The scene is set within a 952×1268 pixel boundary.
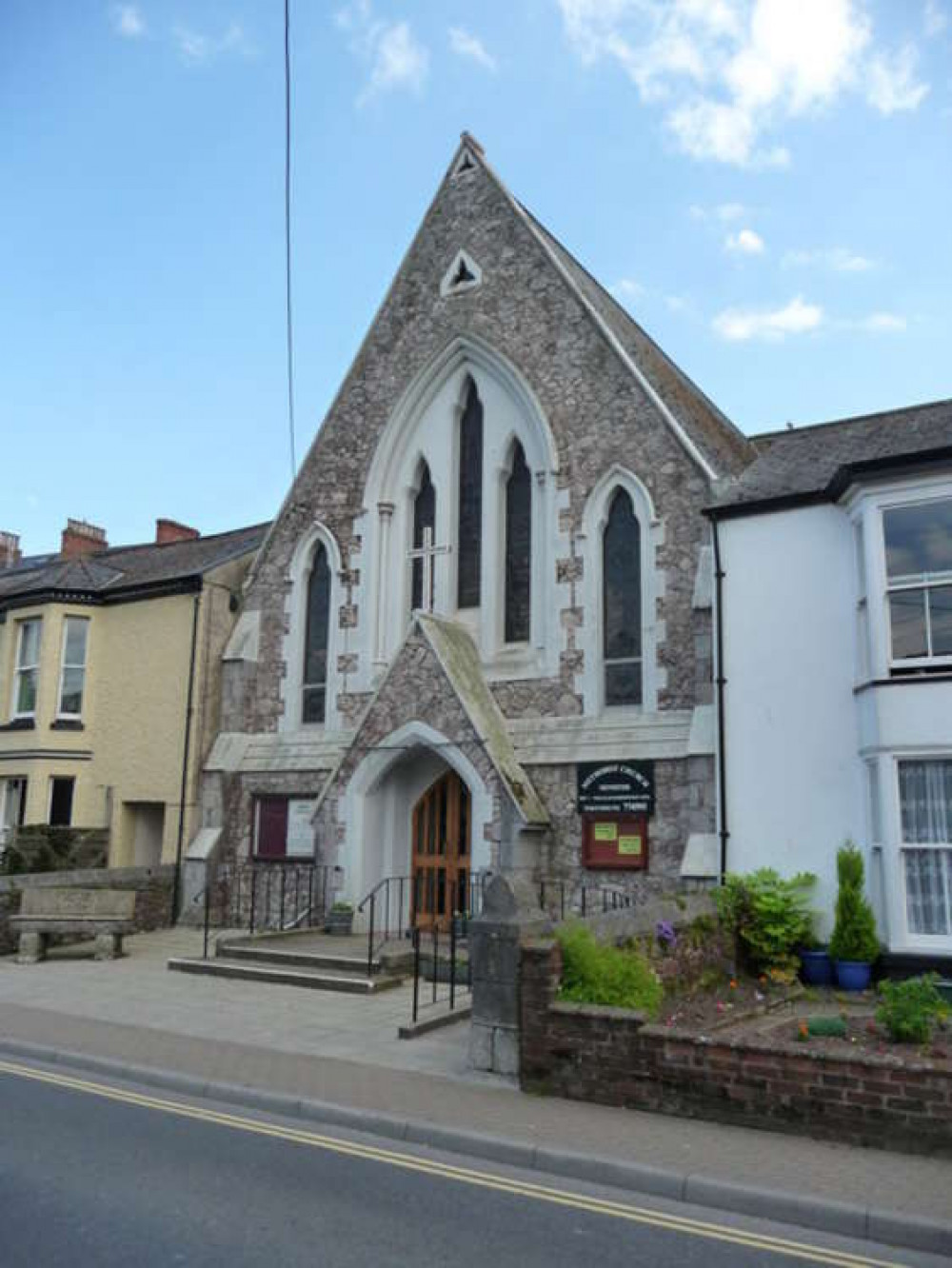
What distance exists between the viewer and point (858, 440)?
1501 centimetres

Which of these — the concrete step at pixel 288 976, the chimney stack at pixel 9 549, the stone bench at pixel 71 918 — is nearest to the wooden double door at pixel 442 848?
the concrete step at pixel 288 976

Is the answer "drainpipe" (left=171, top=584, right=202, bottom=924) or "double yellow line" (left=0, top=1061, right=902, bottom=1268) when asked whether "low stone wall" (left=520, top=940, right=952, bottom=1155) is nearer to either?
"double yellow line" (left=0, top=1061, right=902, bottom=1268)

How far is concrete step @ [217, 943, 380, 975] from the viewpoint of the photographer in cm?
1359

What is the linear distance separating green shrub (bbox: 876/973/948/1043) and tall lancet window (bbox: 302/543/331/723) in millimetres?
12731

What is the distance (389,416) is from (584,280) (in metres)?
4.81

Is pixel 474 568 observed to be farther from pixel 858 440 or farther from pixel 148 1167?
pixel 148 1167

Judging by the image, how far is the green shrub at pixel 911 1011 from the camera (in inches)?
300

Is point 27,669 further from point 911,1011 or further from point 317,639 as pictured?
point 911,1011

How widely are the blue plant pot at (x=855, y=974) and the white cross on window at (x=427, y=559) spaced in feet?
29.6

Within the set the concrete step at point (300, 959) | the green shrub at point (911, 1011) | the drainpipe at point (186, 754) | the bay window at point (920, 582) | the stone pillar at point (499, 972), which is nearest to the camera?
the green shrub at point (911, 1011)

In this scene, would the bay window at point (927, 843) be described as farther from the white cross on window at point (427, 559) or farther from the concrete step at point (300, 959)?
the white cross on window at point (427, 559)

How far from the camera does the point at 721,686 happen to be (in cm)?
1407

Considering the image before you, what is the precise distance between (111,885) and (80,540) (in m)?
12.3

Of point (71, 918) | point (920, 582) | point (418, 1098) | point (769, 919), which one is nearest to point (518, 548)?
point (920, 582)
